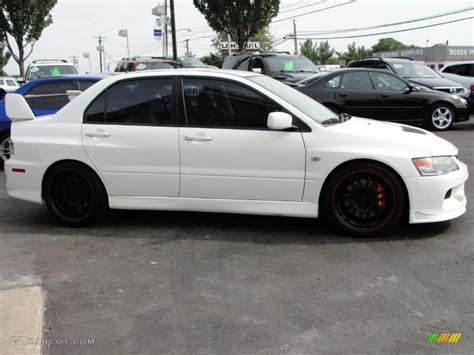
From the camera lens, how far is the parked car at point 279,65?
14445 millimetres

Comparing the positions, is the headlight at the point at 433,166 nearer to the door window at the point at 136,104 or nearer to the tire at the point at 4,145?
the door window at the point at 136,104

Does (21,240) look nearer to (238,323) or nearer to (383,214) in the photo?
(238,323)

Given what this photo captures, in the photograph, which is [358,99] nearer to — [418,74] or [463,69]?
[418,74]

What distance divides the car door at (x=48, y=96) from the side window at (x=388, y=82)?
6647mm

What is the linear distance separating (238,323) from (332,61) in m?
101

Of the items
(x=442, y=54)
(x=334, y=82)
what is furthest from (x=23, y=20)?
(x=442, y=54)

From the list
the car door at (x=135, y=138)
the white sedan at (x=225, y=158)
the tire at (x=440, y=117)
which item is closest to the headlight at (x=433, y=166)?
the white sedan at (x=225, y=158)

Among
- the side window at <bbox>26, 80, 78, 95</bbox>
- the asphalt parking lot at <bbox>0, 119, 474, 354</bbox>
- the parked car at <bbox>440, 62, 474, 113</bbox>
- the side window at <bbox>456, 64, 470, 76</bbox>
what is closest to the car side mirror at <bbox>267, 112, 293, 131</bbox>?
the asphalt parking lot at <bbox>0, 119, 474, 354</bbox>

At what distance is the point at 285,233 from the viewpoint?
5.19 meters

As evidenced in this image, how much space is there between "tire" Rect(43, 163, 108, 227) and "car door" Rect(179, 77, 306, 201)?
0.89 metres

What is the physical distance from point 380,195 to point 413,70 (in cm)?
1046

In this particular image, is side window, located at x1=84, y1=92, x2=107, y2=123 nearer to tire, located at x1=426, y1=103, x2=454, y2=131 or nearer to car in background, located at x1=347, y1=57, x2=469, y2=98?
tire, located at x1=426, y1=103, x2=454, y2=131

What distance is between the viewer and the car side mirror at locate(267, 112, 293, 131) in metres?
4.76

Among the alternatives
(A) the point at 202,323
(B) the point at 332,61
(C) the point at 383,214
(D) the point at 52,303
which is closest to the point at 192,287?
(A) the point at 202,323
